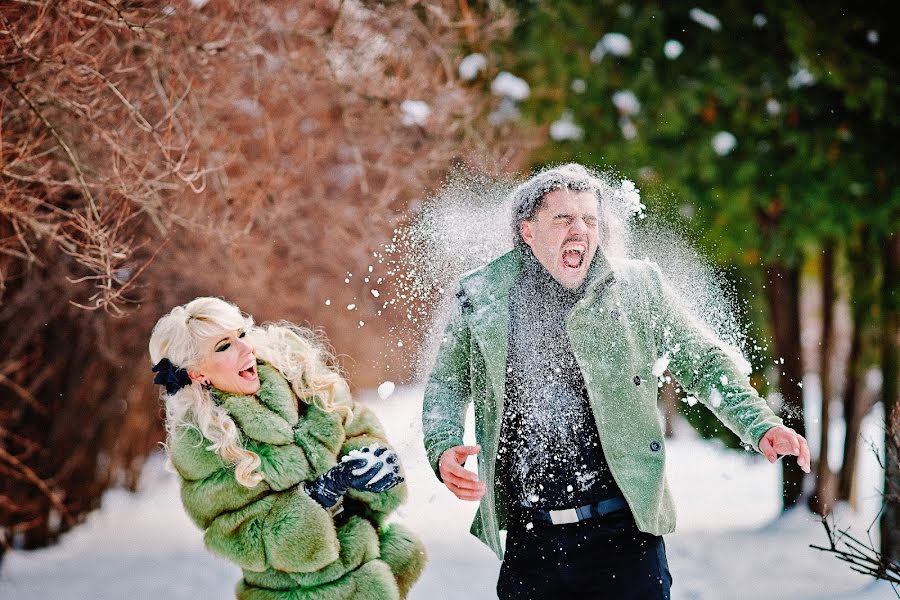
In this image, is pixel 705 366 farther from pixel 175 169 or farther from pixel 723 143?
pixel 723 143

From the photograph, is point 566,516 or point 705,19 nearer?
point 566,516

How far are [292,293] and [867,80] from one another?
4.20m

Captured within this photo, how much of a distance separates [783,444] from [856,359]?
15.2 ft

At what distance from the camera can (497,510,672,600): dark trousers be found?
109 inches

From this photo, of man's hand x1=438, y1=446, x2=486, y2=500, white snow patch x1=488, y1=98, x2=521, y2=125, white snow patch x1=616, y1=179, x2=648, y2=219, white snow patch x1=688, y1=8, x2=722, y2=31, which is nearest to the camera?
man's hand x1=438, y1=446, x2=486, y2=500

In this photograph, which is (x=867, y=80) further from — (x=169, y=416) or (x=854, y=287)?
(x=169, y=416)

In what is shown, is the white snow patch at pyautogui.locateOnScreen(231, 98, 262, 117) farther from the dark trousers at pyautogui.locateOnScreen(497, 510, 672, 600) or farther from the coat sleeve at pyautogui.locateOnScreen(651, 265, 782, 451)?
the dark trousers at pyautogui.locateOnScreen(497, 510, 672, 600)

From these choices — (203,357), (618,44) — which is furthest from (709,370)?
(618,44)

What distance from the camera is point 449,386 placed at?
294 cm

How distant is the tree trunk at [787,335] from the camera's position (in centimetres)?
687

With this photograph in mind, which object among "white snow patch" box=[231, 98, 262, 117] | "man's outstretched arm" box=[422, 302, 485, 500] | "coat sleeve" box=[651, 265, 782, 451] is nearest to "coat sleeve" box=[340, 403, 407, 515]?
"man's outstretched arm" box=[422, 302, 485, 500]

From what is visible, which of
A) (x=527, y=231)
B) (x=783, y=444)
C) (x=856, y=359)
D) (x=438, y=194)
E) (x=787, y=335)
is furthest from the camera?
(x=787, y=335)

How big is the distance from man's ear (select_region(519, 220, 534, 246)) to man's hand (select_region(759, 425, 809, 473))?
87cm

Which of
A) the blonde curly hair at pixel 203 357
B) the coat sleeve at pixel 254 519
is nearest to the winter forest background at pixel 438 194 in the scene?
the blonde curly hair at pixel 203 357
